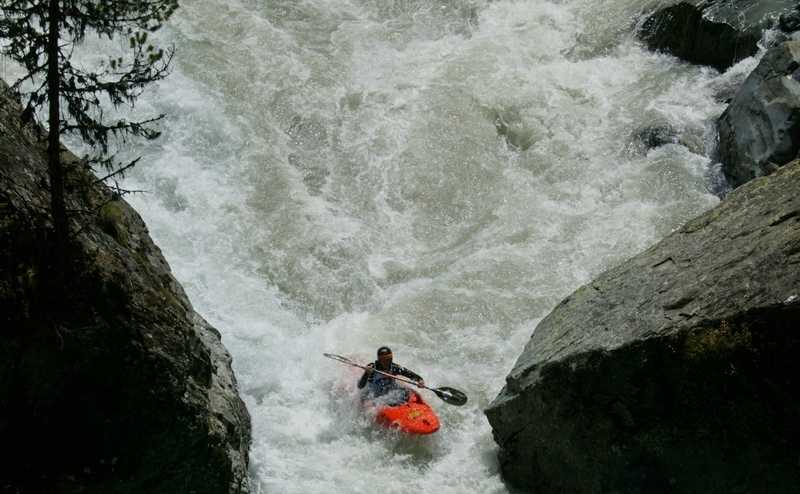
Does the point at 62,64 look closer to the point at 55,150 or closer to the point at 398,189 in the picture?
the point at 55,150

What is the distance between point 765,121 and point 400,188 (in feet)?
20.8

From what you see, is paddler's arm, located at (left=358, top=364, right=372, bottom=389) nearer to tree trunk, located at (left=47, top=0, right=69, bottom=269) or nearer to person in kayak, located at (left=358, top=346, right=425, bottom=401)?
person in kayak, located at (left=358, top=346, right=425, bottom=401)

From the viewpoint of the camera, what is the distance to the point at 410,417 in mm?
9898

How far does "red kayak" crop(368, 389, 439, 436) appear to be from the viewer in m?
9.78

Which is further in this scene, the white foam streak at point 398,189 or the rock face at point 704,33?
the rock face at point 704,33

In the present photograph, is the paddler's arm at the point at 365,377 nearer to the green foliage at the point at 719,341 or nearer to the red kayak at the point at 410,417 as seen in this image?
the red kayak at the point at 410,417

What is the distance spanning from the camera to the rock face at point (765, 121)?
1204 centimetres

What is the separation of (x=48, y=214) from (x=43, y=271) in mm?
500

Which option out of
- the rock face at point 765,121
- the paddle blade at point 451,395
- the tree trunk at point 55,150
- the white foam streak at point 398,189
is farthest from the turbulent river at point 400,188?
the tree trunk at point 55,150

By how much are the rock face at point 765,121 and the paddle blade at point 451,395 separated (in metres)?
6.30

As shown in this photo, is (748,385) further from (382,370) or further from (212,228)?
(212,228)

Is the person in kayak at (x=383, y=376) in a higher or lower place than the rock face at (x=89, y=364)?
higher

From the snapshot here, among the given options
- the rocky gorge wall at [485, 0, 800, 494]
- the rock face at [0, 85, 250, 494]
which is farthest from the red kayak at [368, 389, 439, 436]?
the rock face at [0, 85, 250, 494]

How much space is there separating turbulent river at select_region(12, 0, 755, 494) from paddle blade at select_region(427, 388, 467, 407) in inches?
12.0
